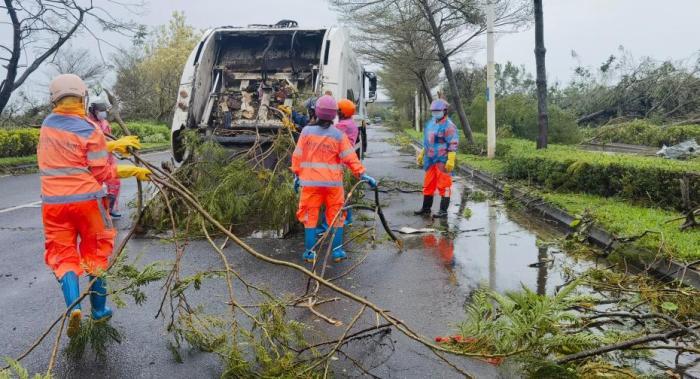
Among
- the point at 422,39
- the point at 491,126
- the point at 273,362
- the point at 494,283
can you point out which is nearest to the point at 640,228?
the point at 494,283

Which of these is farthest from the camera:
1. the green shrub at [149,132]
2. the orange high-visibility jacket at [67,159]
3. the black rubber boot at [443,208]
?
the green shrub at [149,132]

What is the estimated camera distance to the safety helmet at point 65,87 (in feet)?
12.1

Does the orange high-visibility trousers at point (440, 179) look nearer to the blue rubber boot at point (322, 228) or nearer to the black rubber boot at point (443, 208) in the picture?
the black rubber boot at point (443, 208)

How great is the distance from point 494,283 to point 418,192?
224 inches

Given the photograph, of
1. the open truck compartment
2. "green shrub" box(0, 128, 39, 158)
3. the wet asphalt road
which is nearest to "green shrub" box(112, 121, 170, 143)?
"green shrub" box(0, 128, 39, 158)

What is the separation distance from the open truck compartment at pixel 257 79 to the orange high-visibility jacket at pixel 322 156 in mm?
2669

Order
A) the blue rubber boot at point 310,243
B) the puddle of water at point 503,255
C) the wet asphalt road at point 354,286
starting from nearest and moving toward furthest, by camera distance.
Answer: the wet asphalt road at point 354,286, the puddle of water at point 503,255, the blue rubber boot at point 310,243

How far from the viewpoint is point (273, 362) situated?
3.05 m

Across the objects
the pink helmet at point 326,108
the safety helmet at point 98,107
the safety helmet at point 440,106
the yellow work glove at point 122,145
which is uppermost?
the safety helmet at point 98,107

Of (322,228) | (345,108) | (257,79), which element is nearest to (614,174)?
(345,108)

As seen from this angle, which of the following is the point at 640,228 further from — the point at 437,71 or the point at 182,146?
the point at 437,71

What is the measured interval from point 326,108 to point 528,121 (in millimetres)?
15602

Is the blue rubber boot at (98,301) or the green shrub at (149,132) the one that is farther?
the green shrub at (149,132)

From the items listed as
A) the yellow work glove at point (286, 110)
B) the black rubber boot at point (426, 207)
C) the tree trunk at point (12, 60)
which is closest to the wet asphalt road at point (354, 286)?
the black rubber boot at point (426, 207)
